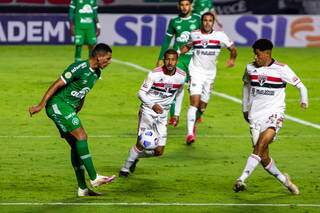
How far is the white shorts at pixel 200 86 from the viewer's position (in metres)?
18.9

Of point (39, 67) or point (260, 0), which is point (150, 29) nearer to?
point (260, 0)

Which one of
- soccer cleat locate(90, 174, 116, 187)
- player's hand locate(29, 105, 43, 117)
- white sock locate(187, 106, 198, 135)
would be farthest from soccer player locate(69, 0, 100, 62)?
player's hand locate(29, 105, 43, 117)

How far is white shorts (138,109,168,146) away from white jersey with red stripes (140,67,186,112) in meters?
Answer: 0.25

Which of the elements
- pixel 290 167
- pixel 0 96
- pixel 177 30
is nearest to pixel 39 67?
pixel 0 96

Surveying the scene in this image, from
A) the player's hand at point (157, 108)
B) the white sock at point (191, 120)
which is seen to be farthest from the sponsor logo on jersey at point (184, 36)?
the player's hand at point (157, 108)

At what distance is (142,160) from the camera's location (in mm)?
17172

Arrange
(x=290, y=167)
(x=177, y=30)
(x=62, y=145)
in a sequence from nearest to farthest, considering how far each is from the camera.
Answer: (x=290, y=167)
(x=62, y=145)
(x=177, y=30)

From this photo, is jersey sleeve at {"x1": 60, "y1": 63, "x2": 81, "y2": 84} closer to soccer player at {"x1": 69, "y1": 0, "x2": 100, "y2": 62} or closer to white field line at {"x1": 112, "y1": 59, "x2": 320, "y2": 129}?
white field line at {"x1": 112, "y1": 59, "x2": 320, "y2": 129}

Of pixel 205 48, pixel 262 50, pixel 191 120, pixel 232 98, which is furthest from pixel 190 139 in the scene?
pixel 232 98

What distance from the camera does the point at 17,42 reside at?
3675cm

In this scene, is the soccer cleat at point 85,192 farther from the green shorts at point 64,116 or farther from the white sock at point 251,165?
the white sock at point 251,165

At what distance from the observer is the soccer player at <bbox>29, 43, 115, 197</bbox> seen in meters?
13.6

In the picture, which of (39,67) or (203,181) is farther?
(39,67)

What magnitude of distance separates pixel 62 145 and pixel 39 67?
12.7 metres
